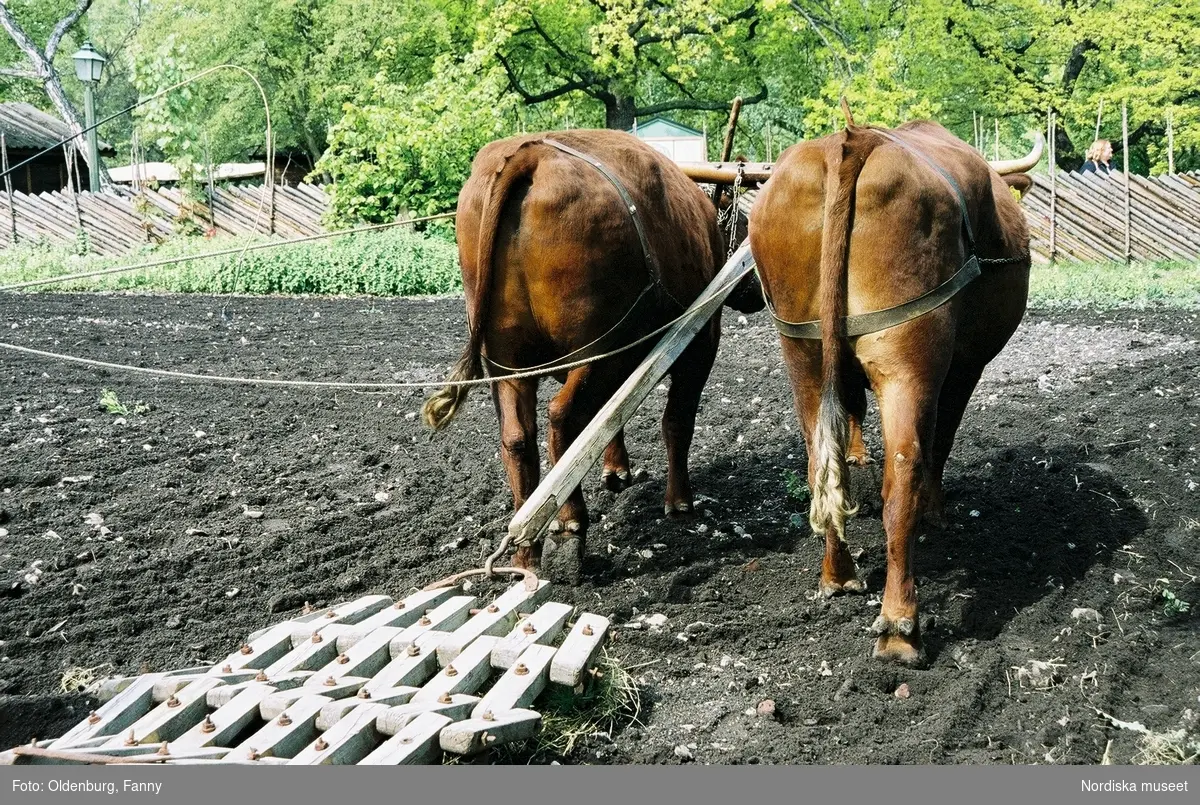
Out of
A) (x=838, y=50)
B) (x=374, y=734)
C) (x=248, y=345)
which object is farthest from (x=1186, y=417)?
(x=838, y=50)

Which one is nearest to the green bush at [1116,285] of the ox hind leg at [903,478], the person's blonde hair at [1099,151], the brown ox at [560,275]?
the person's blonde hair at [1099,151]

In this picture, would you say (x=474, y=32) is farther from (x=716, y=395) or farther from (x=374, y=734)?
(x=374, y=734)

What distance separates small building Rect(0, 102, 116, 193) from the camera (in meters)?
30.5

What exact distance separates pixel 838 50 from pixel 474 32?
9.05 meters

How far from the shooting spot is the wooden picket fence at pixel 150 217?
65.2 ft

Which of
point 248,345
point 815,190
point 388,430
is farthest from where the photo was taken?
point 248,345

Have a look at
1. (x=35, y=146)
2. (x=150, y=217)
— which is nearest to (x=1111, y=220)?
(x=150, y=217)

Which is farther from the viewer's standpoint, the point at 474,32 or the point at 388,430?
the point at 474,32

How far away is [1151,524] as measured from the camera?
199 inches

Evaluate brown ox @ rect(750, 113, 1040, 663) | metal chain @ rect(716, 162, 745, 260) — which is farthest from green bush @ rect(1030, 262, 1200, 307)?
brown ox @ rect(750, 113, 1040, 663)

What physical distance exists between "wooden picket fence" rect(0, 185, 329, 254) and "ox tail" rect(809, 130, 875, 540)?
55.9ft

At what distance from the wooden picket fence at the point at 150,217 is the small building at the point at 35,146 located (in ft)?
34.1

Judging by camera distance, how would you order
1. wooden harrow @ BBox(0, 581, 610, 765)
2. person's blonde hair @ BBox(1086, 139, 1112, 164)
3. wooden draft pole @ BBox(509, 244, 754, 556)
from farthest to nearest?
1. person's blonde hair @ BBox(1086, 139, 1112, 164)
2. wooden draft pole @ BBox(509, 244, 754, 556)
3. wooden harrow @ BBox(0, 581, 610, 765)

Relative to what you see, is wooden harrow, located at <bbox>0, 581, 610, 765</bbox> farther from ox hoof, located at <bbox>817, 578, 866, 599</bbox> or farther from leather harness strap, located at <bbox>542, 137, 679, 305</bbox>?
leather harness strap, located at <bbox>542, 137, 679, 305</bbox>
